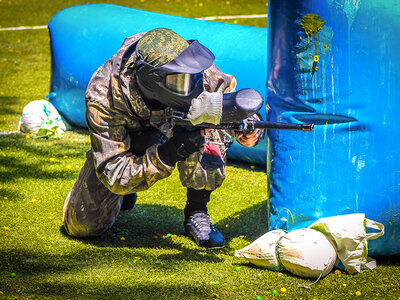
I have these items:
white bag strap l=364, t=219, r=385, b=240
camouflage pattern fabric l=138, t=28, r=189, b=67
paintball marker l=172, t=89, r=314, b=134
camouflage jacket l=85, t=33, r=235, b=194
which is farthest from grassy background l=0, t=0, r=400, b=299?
camouflage pattern fabric l=138, t=28, r=189, b=67

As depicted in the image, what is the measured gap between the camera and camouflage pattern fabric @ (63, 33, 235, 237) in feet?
10.9

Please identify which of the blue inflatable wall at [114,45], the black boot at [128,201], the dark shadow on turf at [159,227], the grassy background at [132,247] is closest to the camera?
the grassy background at [132,247]

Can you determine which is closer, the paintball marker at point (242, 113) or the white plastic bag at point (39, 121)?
the paintball marker at point (242, 113)

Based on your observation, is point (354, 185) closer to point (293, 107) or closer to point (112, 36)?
point (293, 107)

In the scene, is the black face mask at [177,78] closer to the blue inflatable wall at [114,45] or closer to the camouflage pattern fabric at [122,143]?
the camouflage pattern fabric at [122,143]

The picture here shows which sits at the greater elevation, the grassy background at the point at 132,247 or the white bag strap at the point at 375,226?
the white bag strap at the point at 375,226

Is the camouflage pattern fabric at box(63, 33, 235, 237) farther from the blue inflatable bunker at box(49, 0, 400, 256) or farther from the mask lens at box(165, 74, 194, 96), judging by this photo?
the blue inflatable bunker at box(49, 0, 400, 256)

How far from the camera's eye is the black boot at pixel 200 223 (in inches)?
147

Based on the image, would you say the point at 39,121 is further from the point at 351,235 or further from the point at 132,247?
the point at 351,235

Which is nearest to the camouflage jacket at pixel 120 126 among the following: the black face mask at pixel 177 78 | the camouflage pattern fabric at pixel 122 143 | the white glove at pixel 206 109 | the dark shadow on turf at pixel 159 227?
the camouflage pattern fabric at pixel 122 143

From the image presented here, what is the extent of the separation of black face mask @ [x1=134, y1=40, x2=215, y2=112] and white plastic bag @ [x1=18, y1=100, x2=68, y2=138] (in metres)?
3.04

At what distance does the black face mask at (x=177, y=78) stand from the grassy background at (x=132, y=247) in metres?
0.97

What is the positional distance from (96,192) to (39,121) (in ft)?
8.69

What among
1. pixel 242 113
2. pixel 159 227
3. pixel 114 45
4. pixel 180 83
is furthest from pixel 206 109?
pixel 114 45
